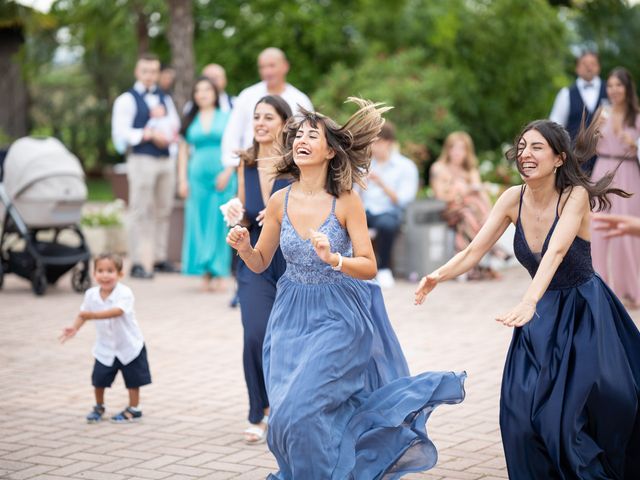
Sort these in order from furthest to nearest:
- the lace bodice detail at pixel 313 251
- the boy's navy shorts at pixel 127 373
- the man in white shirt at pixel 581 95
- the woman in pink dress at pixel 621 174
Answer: the man in white shirt at pixel 581 95 → the woman in pink dress at pixel 621 174 → the boy's navy shorts at pixel 127 373 → the lace bodice detail at pixel 313 251

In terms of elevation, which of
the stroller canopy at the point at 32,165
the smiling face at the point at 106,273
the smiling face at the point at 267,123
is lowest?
the smiling face at the point at 106,273

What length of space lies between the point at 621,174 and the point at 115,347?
5.49 meters

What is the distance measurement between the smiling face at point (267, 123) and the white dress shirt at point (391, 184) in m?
6.09

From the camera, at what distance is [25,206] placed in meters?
11.7

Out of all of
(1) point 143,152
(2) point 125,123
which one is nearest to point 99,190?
(1) point 143,152

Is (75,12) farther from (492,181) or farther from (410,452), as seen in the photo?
(410,452)

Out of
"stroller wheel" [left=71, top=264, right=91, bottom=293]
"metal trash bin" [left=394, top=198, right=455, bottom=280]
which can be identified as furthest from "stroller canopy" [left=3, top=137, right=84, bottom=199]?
"metal trash bin" [left=394, top=198, right=455, bottom=280]

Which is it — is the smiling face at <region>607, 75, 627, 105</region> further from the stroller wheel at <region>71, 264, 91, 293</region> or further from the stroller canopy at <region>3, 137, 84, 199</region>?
the stroller wheel at <region>71, 264, 91, 293</region>

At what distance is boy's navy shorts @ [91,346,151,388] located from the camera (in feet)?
22.7

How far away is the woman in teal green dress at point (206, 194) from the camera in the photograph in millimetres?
12148

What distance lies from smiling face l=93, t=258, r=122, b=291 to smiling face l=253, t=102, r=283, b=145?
121 centimetres

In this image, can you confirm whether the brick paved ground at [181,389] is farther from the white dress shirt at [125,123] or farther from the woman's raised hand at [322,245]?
the white dress shirt at [125,123]

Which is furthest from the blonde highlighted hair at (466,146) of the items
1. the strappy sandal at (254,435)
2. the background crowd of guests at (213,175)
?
the strappy sandal at (254,435)

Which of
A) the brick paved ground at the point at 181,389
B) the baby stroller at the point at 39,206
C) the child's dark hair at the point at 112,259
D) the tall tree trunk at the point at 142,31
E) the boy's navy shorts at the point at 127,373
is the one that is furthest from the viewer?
the tall tree trunk at the point at 142,31
